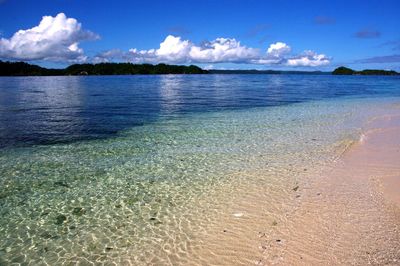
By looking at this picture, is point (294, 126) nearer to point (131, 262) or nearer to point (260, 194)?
point (260, 194)

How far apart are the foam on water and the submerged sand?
369 mm

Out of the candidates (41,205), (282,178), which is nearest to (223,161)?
(282,178)

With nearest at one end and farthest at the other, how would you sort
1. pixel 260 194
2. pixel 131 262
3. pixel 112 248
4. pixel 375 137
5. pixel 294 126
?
pixel 131 262 → pixel 112 248 → pixel 260 194 → pixel 375 137 → pixel 294 126

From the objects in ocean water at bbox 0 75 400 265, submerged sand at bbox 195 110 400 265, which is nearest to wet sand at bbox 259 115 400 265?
submerged sand at bbox 195 110 400 265

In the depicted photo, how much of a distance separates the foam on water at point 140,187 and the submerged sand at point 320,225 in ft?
1.21

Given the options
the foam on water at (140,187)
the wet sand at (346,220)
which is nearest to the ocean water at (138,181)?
the foam on water at (140,187)

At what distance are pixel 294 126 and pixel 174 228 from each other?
1597 centimetres

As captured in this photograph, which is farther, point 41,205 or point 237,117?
point 237,117

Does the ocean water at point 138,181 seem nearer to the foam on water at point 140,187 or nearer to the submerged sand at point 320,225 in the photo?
the foam on water at point 140,187

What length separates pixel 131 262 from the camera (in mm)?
6824

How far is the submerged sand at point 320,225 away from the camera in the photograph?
22.3ft

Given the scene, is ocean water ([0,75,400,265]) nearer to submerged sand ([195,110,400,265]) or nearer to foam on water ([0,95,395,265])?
foam on water ([0,95,395,265])

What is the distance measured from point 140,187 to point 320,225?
5.84m

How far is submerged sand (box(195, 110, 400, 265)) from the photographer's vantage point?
6.80 metres
